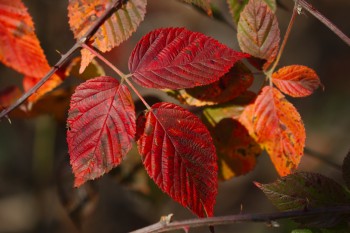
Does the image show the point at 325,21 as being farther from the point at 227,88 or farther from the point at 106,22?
the point at 106,22

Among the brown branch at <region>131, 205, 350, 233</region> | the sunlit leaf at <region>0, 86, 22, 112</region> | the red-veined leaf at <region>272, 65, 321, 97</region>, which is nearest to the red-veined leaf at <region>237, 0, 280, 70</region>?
the red-veined leaf at <region>272, 65, 321, 97</region>

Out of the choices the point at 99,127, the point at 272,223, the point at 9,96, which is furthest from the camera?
the point at 9,96

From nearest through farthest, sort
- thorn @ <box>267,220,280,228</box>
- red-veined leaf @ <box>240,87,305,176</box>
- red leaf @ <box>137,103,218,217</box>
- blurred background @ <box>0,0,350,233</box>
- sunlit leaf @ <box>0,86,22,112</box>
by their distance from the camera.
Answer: thorn @ <box>267,220,280,228</box> → red leaf @ <box>137,103,218,217</box> → red-veined leaf @ <box>240,87,305,176</box> → sunlit leaf @ <box>0,86,22,112</box> → blurred background @ <box>0,0,350,233</box>

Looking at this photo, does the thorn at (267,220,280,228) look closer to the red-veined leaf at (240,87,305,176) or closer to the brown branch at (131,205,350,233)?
the brown branch at (131,205,350,233)

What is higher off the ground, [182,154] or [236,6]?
[236,6]

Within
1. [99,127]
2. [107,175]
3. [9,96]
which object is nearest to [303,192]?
[99,127]

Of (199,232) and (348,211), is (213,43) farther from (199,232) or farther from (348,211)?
(199,232)

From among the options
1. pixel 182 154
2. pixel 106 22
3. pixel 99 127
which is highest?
pixel 106 22
